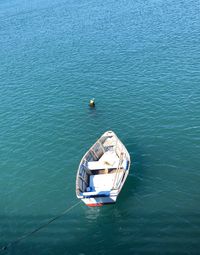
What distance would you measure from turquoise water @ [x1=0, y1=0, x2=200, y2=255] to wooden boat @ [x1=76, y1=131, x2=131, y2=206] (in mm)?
1978

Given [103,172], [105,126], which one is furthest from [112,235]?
[105,126]

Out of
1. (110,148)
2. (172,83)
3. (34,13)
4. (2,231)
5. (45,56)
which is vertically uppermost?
(34,13)

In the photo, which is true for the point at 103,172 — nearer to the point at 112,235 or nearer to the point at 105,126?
the point at 112,235

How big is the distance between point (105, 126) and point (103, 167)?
13.0 metres

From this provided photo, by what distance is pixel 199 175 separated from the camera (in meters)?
45.4

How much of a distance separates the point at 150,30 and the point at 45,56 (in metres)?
31.9

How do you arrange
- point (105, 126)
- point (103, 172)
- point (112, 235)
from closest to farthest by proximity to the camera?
point (112, 235)
point (103, 172)
point (105, 126)

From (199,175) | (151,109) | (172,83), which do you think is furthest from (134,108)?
(199,175)

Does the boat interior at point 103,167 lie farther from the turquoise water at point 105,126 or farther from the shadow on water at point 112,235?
the shadow on water at point 112,235

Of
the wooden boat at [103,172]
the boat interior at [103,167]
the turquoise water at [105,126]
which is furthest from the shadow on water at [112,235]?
the boat interior at [103,167]

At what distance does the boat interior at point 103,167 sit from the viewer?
43.8m

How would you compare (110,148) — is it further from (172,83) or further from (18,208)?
(172,83)

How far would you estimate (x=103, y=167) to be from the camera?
47.3 meters

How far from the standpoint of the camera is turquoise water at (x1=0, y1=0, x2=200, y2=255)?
39438 mm
